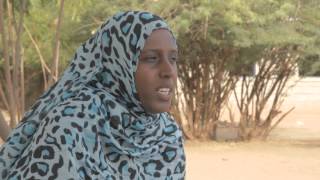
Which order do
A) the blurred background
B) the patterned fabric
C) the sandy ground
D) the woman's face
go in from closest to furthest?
the patterned fabric → the woman's face → the sandy ground → the blurred background

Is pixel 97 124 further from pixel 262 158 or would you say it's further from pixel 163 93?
pixel 262 158

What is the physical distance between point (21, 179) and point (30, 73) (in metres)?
16.8

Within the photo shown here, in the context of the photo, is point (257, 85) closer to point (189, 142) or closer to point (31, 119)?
point (189, 142)

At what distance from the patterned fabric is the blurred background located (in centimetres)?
725

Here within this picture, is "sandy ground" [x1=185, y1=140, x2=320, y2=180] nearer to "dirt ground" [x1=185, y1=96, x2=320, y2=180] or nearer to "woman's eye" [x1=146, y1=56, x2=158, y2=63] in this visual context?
"dirt ground" [x1=185, y1=96, x2=320, y2=180]

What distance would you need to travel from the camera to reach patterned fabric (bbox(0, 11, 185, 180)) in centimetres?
197

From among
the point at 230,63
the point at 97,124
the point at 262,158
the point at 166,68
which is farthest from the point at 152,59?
the point at 230,63

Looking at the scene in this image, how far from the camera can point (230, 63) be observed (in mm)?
A: 13602

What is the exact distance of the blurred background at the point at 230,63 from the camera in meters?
10.6

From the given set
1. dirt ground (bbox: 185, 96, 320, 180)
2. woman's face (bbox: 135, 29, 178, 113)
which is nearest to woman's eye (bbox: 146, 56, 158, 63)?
woman's face (bbox: 135, 29, 178, 113)

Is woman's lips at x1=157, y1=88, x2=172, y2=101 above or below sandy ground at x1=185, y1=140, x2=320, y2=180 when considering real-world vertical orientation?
above

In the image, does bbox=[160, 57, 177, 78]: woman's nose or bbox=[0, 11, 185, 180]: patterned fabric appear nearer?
bbox=[0, 11, 185, 180]: patterned fabric

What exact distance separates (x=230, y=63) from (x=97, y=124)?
38.3 ft

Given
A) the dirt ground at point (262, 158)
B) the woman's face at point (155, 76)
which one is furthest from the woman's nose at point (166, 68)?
the dirt ground at point (262, 158)
